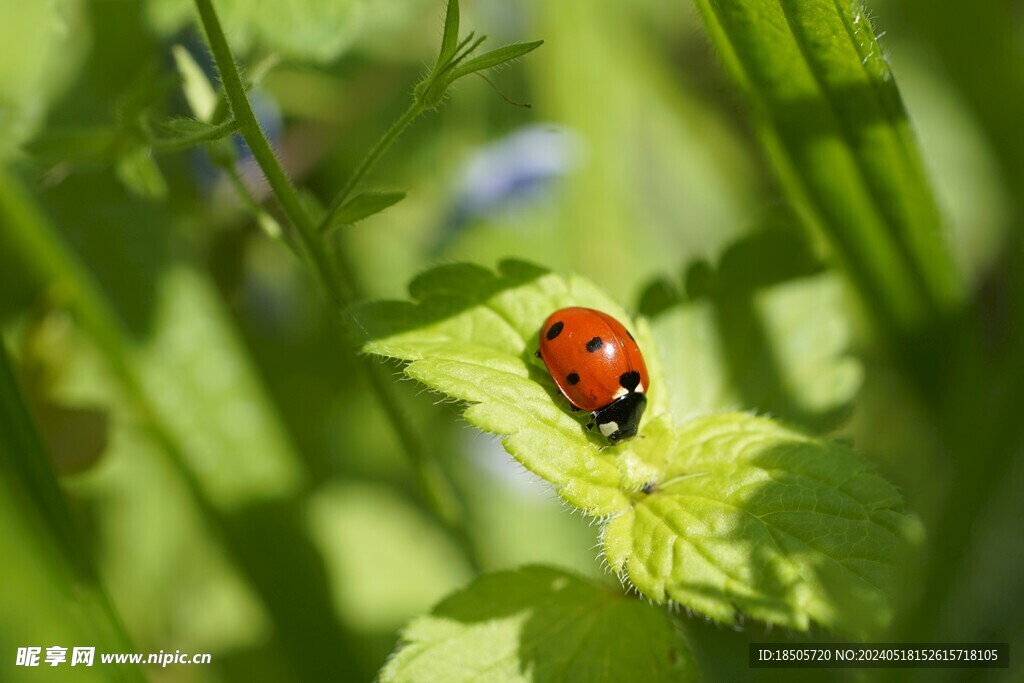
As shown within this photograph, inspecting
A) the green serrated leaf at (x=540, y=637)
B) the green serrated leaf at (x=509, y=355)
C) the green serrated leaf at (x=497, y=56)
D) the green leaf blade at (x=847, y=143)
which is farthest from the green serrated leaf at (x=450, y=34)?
the green serrated leaf at (x=540, y=637)

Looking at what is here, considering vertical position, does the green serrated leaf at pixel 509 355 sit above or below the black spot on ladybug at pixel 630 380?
above

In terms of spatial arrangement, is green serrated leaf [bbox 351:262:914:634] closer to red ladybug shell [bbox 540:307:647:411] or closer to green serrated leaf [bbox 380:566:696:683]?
red ladybug shell [bbox 540:307:647:411]

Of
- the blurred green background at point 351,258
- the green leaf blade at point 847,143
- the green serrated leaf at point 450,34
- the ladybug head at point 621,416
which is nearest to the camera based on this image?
the green serrated leaf at point 450,34

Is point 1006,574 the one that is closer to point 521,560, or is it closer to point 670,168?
point 521,560

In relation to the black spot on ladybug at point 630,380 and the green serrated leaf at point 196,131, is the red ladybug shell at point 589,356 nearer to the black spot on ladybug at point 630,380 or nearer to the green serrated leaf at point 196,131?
the black spot on ladybug at point 630,380

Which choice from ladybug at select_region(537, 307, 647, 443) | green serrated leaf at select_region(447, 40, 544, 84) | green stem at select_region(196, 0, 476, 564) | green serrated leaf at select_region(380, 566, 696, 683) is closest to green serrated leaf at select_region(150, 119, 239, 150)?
green stem at select_region(196, 0, 476, 564)
